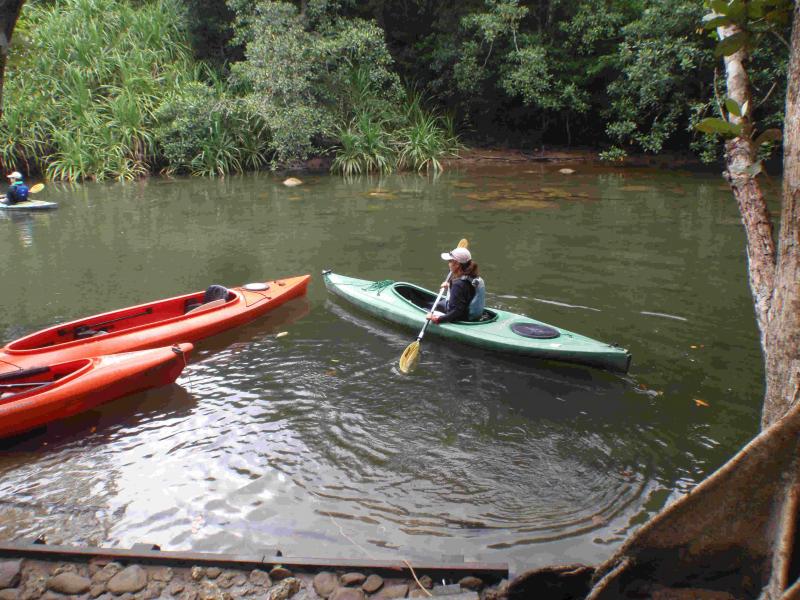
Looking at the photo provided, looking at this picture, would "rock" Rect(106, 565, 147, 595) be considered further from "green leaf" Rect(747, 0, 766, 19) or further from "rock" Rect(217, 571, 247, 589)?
"green leaf" Rect(747, 0, 766, 19)

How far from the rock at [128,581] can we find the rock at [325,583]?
29.9 inches

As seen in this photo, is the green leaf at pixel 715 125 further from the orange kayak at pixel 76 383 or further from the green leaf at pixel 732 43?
the orange kayak at pixel 76 383

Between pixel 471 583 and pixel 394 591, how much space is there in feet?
1.11

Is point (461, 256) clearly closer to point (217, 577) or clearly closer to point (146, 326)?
point (146, 326)

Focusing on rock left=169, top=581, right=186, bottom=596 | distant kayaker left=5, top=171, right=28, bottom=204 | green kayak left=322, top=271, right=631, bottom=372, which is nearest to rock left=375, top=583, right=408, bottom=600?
rock left=169, top=581, right=186, bottom=596

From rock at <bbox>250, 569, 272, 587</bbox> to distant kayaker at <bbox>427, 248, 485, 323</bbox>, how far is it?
11.2 feet

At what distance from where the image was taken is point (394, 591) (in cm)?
287

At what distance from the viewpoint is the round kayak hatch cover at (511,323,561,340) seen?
5.58 meters

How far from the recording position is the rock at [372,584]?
2.87 meters

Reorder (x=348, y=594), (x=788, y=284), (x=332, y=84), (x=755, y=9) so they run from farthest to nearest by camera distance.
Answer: (x=332, y=84), (x=348, y=594), (x=755, y=9), (x=788, y=284)

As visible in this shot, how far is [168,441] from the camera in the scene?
4.66 m

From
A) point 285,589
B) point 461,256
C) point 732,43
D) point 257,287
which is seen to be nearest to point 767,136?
point 732,43

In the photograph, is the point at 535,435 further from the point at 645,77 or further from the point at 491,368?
the point at 645,77

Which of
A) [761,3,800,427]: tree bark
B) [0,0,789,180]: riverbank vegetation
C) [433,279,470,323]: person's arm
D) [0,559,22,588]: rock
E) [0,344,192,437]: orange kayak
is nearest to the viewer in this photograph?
[761,3,800,427]: tree bark
